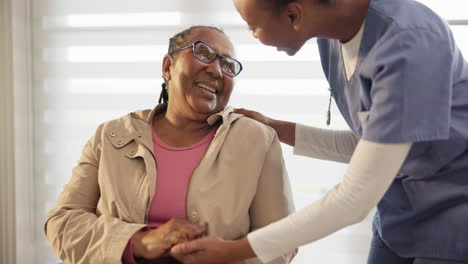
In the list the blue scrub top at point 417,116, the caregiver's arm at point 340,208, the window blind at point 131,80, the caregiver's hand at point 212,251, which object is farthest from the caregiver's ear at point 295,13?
the window blind at point 131,80

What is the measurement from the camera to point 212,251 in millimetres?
1228

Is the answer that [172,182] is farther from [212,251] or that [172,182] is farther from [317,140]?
[317,140]

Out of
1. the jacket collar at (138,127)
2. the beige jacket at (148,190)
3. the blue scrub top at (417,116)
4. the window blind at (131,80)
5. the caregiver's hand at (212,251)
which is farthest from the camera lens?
the window blind at (131,80)

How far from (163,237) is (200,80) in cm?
52

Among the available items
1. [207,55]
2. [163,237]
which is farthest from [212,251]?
[207,55]

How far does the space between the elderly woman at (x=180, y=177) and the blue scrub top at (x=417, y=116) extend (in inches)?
15.5

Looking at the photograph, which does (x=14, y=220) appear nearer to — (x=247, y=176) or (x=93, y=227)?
(x=93, y=227)

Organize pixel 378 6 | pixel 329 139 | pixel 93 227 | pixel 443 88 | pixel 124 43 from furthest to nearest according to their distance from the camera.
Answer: pixel 124 43
pixel 329 139
pixel 93 227
pixel 378 6
pixel 443 88

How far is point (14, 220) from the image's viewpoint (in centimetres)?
280

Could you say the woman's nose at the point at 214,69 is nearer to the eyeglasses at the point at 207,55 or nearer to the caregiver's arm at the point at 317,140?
the eyeglasses at the point at 207,55

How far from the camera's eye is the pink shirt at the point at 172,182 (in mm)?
1532

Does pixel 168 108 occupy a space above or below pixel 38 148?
above

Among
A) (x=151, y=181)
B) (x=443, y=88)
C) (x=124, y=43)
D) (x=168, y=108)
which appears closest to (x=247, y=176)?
(x=151, y=181)

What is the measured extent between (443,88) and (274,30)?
0.37 meters
